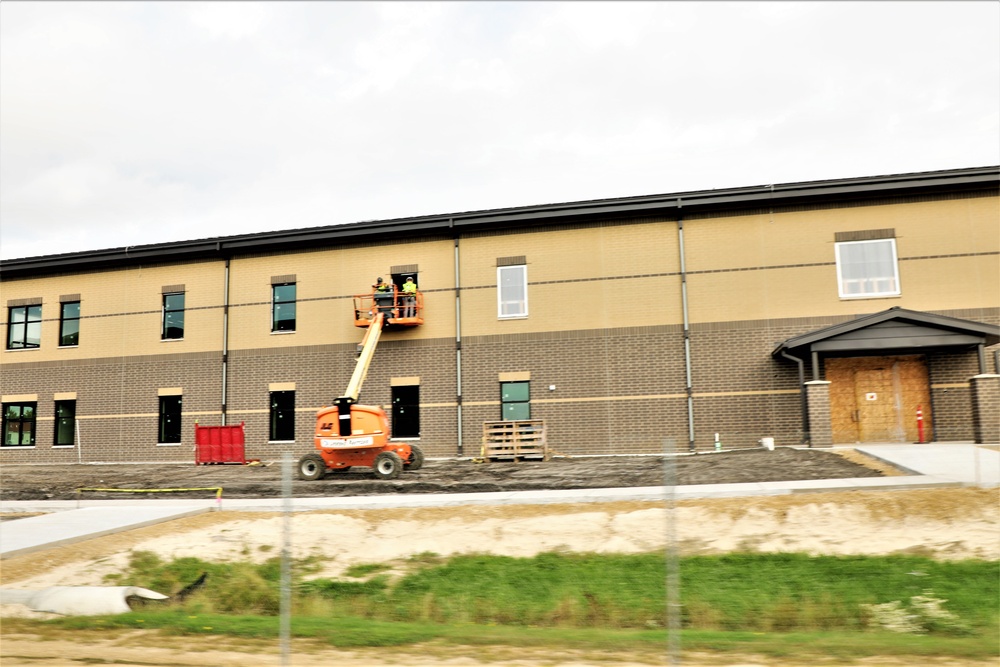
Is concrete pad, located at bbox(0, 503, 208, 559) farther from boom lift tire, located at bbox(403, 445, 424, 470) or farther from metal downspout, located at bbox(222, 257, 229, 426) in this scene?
metal downspout, located at bbox(222, 257, 229, 426)

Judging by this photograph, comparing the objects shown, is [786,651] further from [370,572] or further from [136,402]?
[136,402]

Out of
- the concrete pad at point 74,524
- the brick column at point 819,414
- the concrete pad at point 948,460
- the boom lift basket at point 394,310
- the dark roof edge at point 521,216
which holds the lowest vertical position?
the concrete pad at point 74,524

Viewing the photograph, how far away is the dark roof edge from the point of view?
76.1 ft

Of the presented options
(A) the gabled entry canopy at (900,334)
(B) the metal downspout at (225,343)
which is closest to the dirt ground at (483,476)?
(A) the gabled entry canopy at (900,334)

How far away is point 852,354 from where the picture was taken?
2266cm

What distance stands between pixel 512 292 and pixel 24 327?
838 inches

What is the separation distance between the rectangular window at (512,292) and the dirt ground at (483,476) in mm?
5356

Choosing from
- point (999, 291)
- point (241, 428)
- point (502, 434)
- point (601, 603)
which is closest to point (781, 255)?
point (999, 291)

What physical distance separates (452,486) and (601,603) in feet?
27.8

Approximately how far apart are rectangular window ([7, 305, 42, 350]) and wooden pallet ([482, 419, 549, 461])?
20.6 metres

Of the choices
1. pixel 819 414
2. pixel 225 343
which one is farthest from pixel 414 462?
pixel 819 414

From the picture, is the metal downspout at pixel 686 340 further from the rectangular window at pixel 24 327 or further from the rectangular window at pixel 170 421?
the rectangular window at pixel 24 327

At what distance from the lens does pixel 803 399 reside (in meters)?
22.1

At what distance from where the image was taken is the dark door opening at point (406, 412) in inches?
1049
